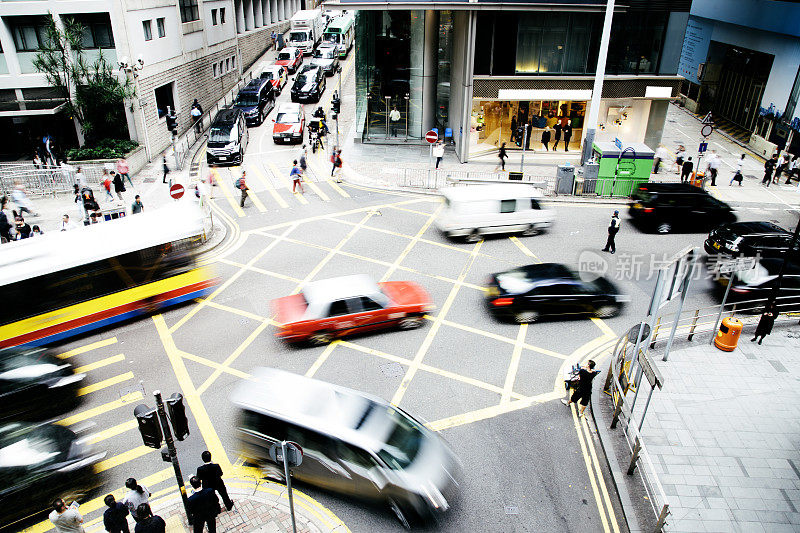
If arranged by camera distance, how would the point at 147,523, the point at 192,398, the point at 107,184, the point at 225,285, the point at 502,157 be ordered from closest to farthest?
the point at 147,523, the point at 192,398, the point at 225,285, the point at 107,184, the point at 502,157

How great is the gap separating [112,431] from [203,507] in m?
3.92

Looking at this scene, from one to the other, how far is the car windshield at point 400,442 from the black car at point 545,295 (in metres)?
5.65

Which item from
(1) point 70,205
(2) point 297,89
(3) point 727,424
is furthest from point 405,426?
(2) point 297,89

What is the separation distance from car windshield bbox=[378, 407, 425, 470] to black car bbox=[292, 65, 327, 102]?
3313cm

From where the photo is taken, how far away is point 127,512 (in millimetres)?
8547

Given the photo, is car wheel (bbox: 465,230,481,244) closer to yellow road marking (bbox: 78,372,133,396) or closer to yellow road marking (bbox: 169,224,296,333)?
yellow road marking (bbox: 169,224,296,333)

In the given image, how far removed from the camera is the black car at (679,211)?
795 inches

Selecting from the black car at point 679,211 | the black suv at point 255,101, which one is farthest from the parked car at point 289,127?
the black car at point 679,211

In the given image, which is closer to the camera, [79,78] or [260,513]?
[260,513]

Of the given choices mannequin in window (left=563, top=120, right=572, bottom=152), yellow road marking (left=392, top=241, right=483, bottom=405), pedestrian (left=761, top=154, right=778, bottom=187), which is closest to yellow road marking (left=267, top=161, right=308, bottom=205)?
yellow road marking (left=392, top=241, right=483, bottom=405)

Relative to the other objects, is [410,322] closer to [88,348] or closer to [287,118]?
[88,348]

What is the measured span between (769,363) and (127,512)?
1461 centimetres

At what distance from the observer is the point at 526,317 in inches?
587

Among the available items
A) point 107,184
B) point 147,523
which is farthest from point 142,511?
point 107,184
